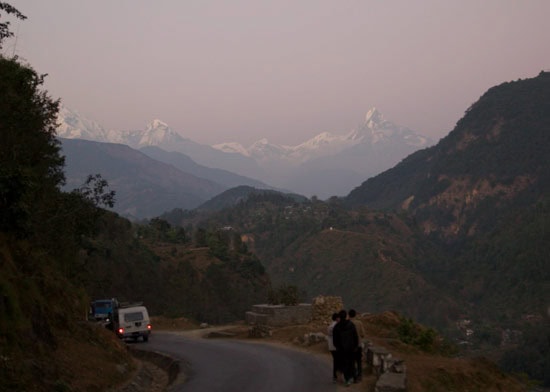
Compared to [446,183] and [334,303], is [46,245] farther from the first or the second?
[446,183]

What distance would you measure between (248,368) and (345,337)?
18.1 feet

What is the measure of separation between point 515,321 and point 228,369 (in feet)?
296

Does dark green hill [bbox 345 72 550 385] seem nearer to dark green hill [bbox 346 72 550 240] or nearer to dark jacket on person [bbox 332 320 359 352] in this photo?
dark green hill [bbox 346 72 550 240]

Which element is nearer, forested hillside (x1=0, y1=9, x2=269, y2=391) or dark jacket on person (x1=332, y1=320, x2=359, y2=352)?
forested hillside (x1=0, y1=9, x2=269, y2=391)

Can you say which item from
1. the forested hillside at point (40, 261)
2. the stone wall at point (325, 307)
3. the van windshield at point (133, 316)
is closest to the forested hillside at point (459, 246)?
the stone wall at point (325, 307)

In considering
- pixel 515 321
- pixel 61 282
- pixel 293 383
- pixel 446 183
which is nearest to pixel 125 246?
pixel 61 282

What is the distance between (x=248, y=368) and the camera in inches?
753

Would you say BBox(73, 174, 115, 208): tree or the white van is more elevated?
BBox(73, 174, 115, 208): tree

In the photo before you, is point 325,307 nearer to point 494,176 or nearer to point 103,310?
point 103,310

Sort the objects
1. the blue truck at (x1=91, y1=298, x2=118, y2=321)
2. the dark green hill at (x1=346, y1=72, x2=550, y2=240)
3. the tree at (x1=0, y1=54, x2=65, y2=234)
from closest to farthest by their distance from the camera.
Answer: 1. the tree at (x1=0, y1=54, x2=65, y2=234)
2. the blue truck at (x1=91, y1=298, x2=118, y2=321)
3. the dark green hill at (x1=346, y1=72, x2=550, y2=240)

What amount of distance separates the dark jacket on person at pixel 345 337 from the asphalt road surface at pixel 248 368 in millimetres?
915

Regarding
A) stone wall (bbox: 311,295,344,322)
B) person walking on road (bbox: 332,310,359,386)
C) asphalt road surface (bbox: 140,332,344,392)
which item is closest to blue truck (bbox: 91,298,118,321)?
asphalt road surface (bbox: 140,332,344,392)

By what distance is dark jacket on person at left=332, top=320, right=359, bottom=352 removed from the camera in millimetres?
14375

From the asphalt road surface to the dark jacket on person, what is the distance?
915 mm
